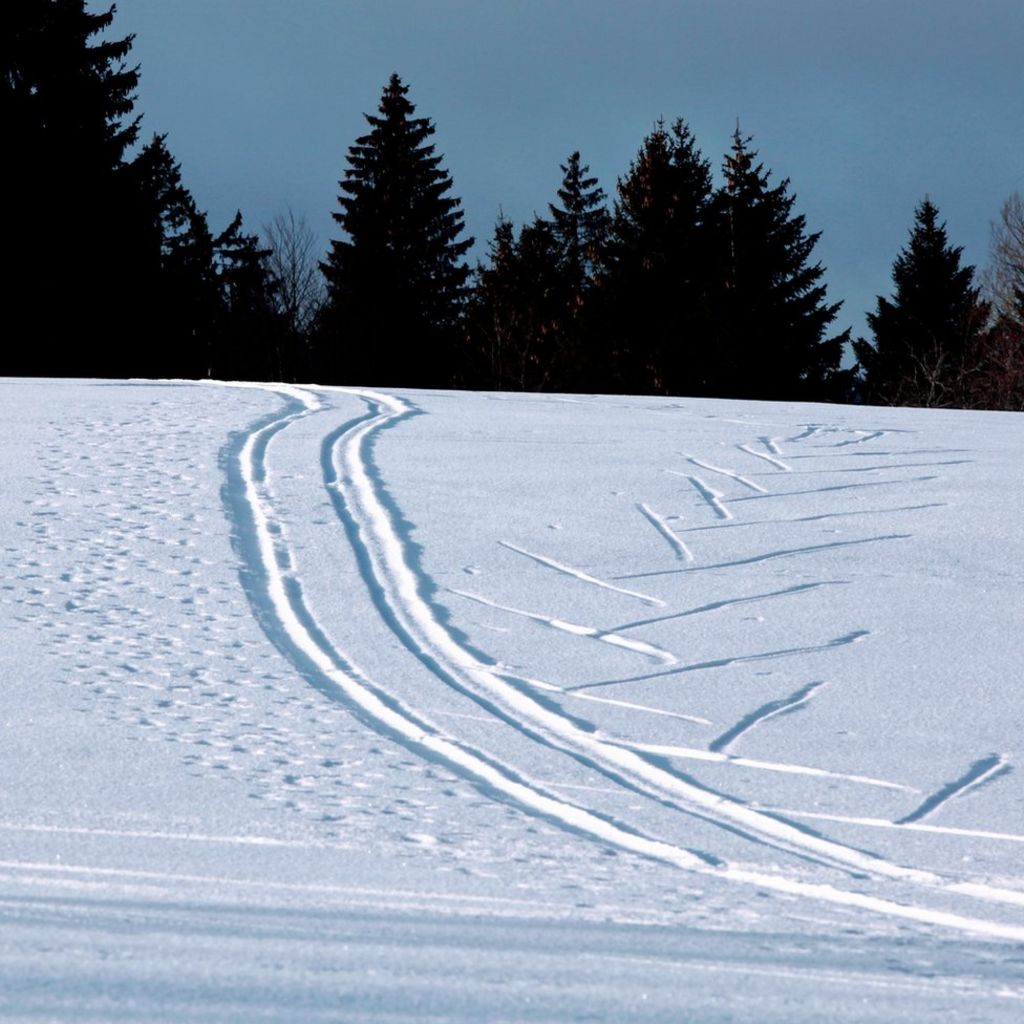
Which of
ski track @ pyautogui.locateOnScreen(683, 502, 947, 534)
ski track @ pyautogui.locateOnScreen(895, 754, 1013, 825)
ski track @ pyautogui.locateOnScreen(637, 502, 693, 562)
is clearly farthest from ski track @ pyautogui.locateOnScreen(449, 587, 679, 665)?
ski track @ pyautogui.locateOnScreen(683, 502, 947, 534)

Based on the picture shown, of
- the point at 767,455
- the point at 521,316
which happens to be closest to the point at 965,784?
the point at 767,455

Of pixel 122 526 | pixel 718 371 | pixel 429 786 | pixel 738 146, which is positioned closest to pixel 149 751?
pixel 429 786

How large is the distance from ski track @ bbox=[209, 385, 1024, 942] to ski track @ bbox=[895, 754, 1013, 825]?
0.50 m

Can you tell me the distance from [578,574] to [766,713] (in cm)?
235

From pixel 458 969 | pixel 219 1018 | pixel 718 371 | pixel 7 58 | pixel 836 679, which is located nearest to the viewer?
pixel 219 1018

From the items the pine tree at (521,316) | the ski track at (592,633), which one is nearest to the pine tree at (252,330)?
the pine tree at (521,316)

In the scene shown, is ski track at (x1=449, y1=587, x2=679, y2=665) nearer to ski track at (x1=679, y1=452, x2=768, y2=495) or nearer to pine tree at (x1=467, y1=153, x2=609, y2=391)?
ski track at (x1=679, y1=452, x2=768, y2=495)

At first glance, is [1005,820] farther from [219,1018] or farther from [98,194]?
[98,194]

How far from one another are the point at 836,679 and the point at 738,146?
3282 centimetres

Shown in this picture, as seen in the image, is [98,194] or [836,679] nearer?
[836,679]

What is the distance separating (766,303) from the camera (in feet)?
114

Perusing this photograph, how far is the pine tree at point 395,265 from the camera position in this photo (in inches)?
1558

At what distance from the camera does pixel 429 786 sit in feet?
15.3

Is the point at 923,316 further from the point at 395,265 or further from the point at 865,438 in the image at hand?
the point at 865,438
